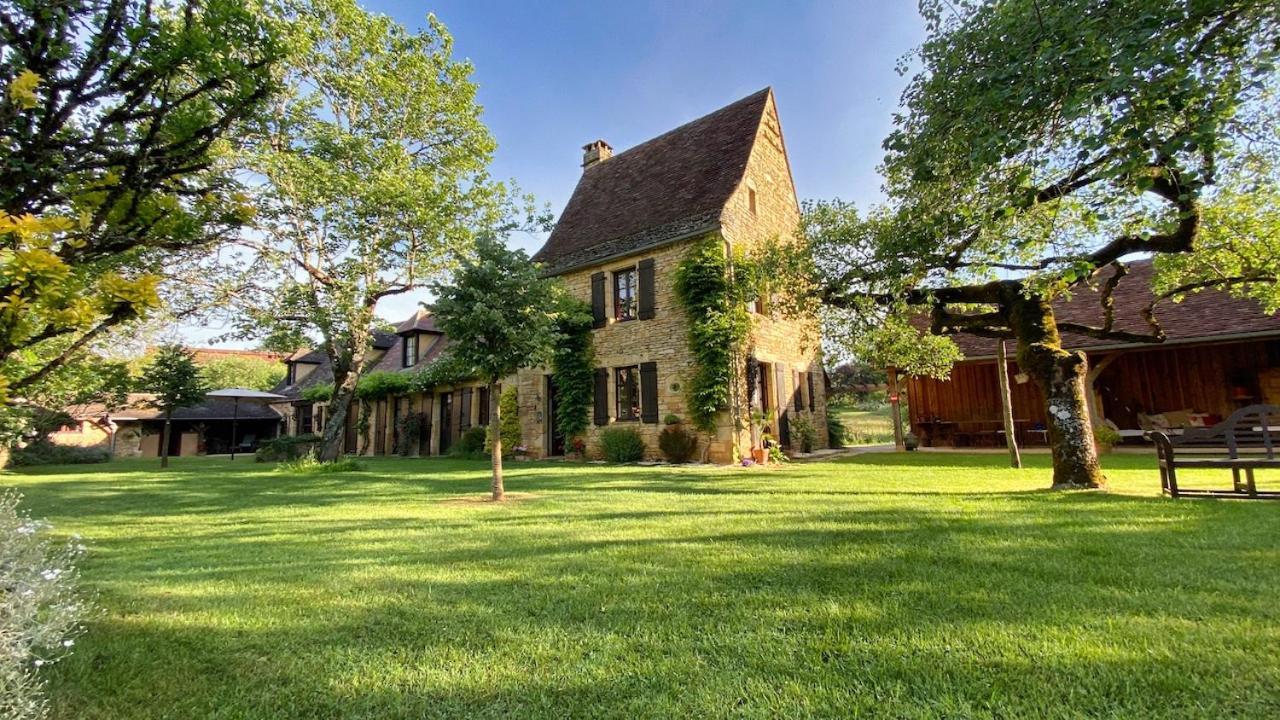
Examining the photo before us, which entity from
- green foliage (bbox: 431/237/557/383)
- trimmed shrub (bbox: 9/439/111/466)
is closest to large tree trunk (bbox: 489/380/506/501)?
green foliage (bbox: 431/237/557/383)

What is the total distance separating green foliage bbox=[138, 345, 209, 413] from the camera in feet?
54.1

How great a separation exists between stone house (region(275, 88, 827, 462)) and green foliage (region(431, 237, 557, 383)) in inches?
188

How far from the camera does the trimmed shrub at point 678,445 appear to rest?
12258 millimetres

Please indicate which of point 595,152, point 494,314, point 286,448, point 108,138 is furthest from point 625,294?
point 286,448

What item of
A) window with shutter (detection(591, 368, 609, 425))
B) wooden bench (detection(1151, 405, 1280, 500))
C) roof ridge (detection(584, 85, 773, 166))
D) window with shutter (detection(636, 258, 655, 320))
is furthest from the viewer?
roof ridge (detection(584, 85, 773, 166))

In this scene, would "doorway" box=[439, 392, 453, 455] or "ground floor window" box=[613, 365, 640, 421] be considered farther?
"doorway" box=[439, 392, 453, 455]

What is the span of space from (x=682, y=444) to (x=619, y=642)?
983 cm

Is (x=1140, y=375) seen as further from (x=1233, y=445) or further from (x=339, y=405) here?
(x=339, y=405)

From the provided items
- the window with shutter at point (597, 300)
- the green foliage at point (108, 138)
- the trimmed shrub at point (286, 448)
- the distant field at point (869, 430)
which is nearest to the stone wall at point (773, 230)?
the window with shutter at point (597, 300)

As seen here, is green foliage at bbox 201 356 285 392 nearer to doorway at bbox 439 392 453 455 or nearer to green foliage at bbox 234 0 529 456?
doorway at bbox 439 392 453 455

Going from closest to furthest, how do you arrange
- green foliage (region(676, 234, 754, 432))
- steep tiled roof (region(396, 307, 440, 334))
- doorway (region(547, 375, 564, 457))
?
green foliage (region(676, 234, 754, 432)) < doorway (region(547, 375, 564, 457)) < steep tiled roof (region(396, 307, 440, 334))

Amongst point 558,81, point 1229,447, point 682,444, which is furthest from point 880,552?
point 558,81

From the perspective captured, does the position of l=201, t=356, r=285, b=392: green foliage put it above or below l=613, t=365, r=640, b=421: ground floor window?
above

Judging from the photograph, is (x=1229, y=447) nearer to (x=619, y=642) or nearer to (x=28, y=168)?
(x=619, y=642)
